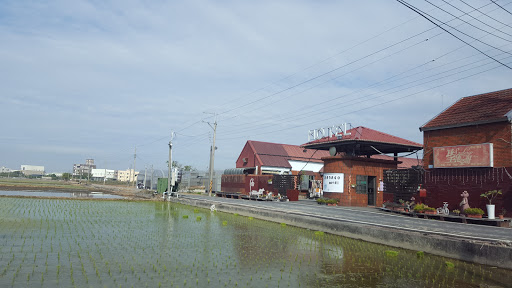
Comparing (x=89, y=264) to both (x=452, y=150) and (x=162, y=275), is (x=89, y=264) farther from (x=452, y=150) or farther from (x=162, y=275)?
(x=452, y=150)

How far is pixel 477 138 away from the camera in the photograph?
22.0 metres

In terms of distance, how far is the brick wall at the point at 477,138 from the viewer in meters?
20.6

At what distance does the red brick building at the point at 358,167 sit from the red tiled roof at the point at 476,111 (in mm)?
5225

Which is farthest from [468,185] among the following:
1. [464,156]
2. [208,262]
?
[208,262]

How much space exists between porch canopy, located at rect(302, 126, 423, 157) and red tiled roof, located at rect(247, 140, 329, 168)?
22791mm

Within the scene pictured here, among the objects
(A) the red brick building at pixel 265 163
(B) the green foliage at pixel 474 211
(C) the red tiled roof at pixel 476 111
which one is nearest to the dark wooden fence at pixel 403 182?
(C) the red tiled roof at pixel 476 111

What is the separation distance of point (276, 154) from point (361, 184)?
103ft

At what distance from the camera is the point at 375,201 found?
31406mm

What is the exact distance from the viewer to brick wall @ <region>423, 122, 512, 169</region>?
20.6 meters

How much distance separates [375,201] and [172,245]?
23.3 metres

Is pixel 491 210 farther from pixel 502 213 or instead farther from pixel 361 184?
pixel 361 184

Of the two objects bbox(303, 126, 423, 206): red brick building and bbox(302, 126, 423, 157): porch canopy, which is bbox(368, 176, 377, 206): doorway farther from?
bbox(302, 126, 423, 157): porch canopy

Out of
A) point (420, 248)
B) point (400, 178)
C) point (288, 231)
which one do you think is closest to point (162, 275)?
point (420, 248)

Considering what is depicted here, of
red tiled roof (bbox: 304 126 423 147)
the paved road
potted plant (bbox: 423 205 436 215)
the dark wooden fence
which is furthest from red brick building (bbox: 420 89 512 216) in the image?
red tiled roof (bbox: 304 126 423 147)
